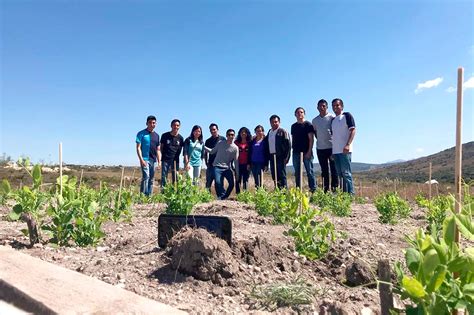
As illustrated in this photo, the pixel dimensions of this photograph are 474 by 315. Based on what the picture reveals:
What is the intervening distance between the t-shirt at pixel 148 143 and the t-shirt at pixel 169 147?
0.66 ft

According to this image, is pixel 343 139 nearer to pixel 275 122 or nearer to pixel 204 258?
pixel 275 122

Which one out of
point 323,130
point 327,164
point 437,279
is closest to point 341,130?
point 323,130

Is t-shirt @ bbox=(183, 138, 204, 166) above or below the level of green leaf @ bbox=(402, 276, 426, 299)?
above

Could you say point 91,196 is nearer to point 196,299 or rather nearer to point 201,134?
point 196,299

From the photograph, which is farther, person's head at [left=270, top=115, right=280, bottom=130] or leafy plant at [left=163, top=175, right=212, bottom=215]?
person's head at [left=270, top=115, right=280, bottom=130]

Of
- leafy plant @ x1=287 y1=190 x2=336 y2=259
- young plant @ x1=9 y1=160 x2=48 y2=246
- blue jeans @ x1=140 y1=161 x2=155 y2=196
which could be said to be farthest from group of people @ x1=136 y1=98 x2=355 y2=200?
leafy plant @ x1=287 y1=190 x2=336 y2=259

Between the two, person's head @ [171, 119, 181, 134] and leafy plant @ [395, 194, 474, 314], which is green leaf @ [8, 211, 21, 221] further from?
person's head @ [171, 119, 181, 134]

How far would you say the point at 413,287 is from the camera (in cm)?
125

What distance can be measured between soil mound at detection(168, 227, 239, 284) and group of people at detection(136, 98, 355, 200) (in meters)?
4.99

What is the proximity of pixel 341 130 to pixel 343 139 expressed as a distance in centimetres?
17

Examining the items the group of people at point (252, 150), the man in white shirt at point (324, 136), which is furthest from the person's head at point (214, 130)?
the man in white shirt at point (324, 136)

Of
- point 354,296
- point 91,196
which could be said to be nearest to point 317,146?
point 91,196

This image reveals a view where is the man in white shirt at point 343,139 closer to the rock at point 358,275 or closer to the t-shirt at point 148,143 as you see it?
the t-shirt at point 148,143

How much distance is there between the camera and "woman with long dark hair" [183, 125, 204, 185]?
8.55 metres
